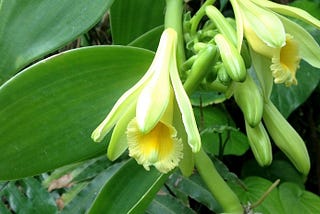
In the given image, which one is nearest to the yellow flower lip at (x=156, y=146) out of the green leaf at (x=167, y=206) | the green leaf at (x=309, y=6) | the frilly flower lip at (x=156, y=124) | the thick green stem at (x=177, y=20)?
the frilly flower lip at (x=156, y=124)

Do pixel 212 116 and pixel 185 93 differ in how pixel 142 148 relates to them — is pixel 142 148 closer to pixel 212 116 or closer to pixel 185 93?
pixel 185 93

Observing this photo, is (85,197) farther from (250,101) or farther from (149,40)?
(250,101)

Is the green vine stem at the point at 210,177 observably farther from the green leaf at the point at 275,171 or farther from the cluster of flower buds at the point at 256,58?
the green leaf at the point at 275,171

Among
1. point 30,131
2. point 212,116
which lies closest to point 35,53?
point 30,131

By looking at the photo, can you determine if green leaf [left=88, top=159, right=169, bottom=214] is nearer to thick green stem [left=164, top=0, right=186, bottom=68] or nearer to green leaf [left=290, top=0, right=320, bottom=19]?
thick green stem [left=164, top=0, right=186, bottom=68]

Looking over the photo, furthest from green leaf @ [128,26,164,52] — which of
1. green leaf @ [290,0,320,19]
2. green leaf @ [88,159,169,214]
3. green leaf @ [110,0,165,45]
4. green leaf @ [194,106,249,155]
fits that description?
green leaf @ [290,0,320,19]

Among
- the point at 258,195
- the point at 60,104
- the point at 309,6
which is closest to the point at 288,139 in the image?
the point at 60,104
